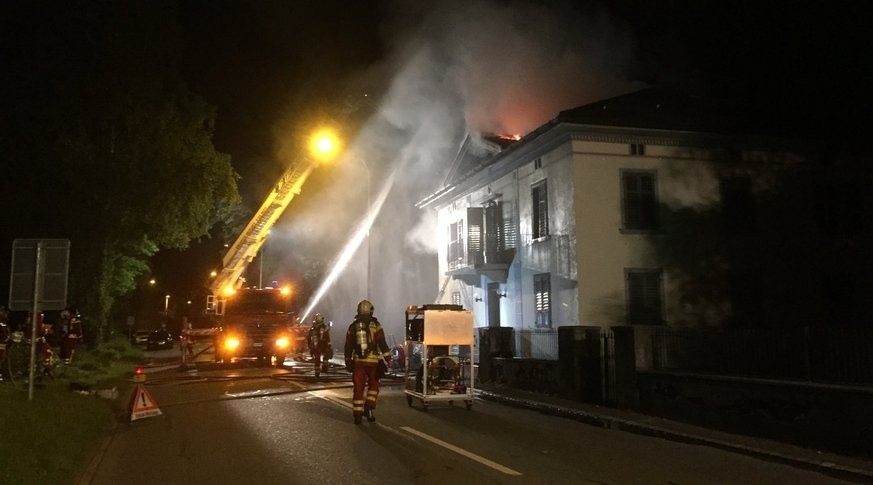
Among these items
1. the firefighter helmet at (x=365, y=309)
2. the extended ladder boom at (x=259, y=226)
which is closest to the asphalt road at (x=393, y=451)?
the firefighter helmet at (x=365, y=309)

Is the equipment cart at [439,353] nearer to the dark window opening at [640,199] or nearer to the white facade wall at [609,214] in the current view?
the white facade wall at [609,214]

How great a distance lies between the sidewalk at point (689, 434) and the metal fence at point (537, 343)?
4.09m

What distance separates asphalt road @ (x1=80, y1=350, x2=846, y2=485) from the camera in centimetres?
695

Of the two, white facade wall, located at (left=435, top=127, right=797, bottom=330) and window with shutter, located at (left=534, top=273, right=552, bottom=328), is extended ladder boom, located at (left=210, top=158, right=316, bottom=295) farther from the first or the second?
window with shutter, located at (left=534, top=273, right=552, bottom=328)

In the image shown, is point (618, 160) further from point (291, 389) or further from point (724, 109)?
point (291, 389)

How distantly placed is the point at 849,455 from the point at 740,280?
1145 centimetres

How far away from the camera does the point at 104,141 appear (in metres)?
22.3

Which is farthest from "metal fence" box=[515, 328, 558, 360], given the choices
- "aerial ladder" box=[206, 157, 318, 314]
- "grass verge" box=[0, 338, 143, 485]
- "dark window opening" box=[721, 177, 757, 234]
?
"grass verge" box=[0, 338, 143, 485]

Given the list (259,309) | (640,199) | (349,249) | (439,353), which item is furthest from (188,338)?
(349,249)

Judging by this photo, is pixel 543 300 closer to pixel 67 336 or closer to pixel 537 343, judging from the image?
pixel 537 343

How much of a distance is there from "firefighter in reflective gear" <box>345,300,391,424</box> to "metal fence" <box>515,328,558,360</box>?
879cm

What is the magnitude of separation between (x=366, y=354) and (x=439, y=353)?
6.85 feet

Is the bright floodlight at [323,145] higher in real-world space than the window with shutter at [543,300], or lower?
higher

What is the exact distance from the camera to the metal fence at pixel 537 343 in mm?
18516
